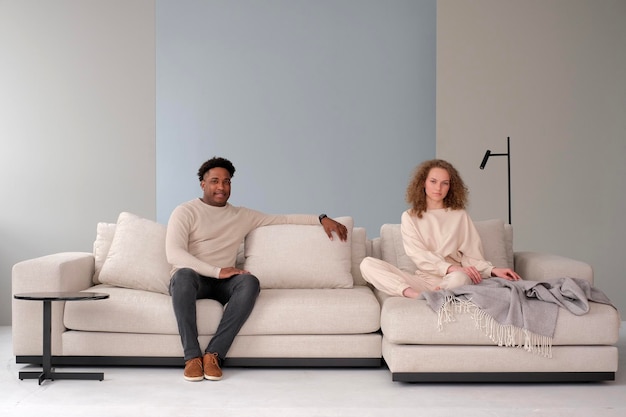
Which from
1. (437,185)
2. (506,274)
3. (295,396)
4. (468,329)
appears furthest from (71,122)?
(468,329)

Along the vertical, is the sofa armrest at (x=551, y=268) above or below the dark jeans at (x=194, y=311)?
above

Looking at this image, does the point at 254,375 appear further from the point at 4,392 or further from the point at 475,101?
the point at 475,101

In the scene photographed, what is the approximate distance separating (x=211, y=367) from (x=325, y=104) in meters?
3.24

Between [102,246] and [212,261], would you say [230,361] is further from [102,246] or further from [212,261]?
[102,246]

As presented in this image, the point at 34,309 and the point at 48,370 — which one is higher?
the point at 34,309

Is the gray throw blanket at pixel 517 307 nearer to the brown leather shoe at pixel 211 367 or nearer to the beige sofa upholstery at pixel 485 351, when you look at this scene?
the beige sofa upholstery at pixel 485 351

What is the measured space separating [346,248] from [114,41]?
2.67m

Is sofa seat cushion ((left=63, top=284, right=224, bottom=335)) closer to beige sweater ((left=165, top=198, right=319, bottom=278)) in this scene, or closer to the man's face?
→ beige sweater ((left=165, top=198, right=319, bottom=278))

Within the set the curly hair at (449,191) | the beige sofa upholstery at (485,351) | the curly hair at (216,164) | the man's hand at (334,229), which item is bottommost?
the beige sofa upholstery at (485,351)

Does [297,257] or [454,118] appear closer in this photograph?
[297,257]

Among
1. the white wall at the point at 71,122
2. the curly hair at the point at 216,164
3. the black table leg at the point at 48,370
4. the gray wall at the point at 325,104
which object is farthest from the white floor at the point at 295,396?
the gray wall at the point at 325,104

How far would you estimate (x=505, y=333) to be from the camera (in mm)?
3771

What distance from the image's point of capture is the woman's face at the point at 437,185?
4570 mm

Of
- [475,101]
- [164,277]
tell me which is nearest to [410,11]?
[475,101]
